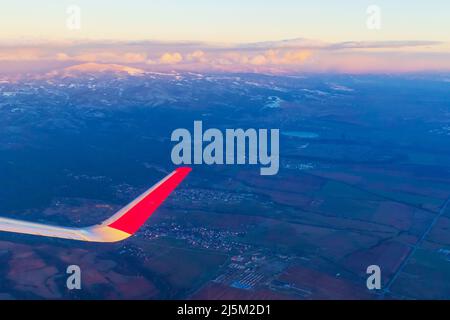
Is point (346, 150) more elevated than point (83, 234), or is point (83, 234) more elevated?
point (83, 234)

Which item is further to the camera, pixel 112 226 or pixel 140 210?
pixel 140 210

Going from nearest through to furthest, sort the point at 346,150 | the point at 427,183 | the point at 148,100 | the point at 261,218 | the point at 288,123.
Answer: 1. the point at 261,218
2. the point at 427,183
3. the point at 346,150
4. the point at 288,123
5. the point at 148,100

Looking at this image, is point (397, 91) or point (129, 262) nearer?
point (129, 262)

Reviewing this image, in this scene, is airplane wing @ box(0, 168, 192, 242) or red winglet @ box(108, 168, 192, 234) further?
red winglet @ box(108, 168, 192, 234)

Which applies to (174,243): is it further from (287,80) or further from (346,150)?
(287,80)

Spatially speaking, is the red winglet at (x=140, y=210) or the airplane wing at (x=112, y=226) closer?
the airplane wing at (x=112, y=226)

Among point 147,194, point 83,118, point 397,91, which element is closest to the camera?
point 147,194

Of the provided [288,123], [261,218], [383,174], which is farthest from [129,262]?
[288,123]

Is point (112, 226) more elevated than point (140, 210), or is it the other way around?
point (140, 210)
